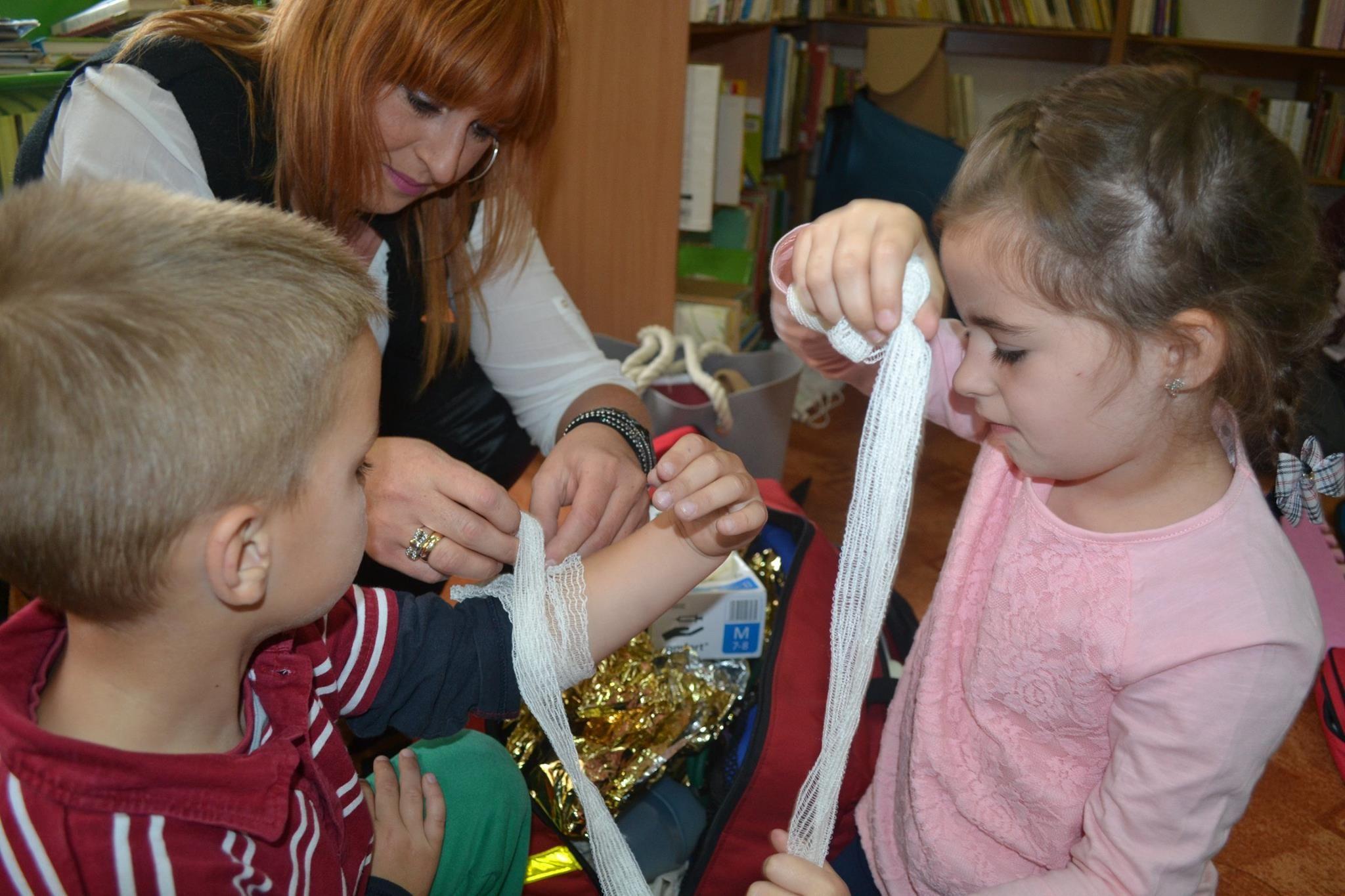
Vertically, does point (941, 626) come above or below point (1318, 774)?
above

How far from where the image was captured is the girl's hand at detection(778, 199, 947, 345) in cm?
67

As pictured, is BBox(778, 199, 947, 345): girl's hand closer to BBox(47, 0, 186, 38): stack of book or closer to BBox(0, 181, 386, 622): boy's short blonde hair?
BBox(0, 181, 386, 622): boy's short blonde hair

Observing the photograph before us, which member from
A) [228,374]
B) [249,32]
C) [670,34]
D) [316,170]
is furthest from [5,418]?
[670,34]

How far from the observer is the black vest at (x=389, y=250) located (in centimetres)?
99

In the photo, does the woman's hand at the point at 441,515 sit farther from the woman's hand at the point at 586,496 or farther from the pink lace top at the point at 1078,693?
the pink lace top at the point at 1078,693

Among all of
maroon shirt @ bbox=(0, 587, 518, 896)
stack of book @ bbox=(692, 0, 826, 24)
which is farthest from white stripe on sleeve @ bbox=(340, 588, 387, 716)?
stack of book @ bbox=(692, 0, 826, 24)

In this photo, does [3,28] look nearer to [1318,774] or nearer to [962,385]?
[962,385]

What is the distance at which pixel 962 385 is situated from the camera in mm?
772

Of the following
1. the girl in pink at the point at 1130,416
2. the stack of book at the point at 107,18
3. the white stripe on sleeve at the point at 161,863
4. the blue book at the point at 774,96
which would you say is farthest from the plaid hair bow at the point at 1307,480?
the blue book at the point at 774,96

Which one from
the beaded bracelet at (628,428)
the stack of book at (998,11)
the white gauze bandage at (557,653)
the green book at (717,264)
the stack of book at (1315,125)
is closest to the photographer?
the white gauze bandage at (557,653)

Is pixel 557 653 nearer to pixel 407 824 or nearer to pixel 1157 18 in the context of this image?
pixel 407 824

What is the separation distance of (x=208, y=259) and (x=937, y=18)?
12.3 ft

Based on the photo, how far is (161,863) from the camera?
60cm

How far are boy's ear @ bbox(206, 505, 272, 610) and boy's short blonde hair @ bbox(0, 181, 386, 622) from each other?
1cm
